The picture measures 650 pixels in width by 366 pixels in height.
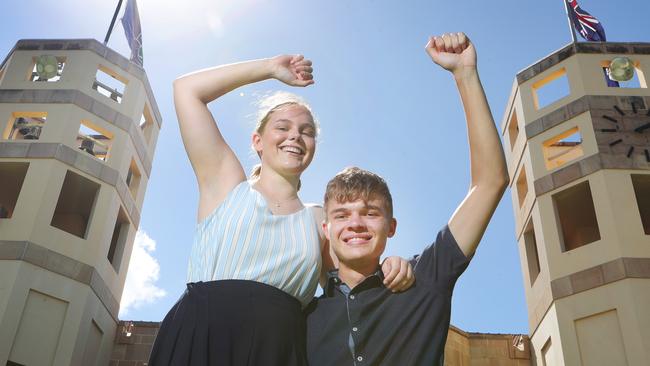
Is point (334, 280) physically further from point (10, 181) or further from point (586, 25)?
point (586, 25)

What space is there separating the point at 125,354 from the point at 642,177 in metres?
15.1

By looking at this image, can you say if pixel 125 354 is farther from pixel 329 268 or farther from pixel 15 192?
pixel 329 268

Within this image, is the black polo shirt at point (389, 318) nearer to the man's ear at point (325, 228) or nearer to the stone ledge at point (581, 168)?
the man's ear at point (325, 228)

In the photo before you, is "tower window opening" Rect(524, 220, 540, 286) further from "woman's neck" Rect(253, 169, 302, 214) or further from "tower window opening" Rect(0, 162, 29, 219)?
"woman's neck" Rect(253, 169, 302, 214)

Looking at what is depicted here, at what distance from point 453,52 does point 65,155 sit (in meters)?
16.4

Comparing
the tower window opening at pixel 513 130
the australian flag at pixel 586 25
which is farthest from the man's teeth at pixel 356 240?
the australian flag at pixel 586 25

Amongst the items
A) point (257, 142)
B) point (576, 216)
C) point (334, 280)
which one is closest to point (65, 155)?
point (576, 216)

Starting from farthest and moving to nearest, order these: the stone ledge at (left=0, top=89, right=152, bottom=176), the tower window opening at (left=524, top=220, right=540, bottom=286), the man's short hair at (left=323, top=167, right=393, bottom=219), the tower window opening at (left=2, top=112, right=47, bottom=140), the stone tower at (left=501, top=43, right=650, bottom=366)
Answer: the tower window opening at (left=524, top=220, right=540, bottom=286) → the stone ledge at (left=0, top=89, right=152, bottom=176) → the tower window opening at (left=2, top=112, right=47, bottom=140) → the stone tower at (left=501, top=43, right=650, bottom=366) → the man's short hair at (left=323, top=167, right=393, bottom=219)

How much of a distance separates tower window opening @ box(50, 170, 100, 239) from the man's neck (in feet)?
52.4

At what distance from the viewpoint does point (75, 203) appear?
755 inches

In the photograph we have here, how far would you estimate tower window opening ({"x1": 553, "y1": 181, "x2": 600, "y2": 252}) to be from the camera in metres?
17.5

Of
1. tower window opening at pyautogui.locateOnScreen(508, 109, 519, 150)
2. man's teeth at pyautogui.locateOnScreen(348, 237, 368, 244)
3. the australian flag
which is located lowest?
man's teeth at pyautogui.locateOnScreen(348, 237, 368, 244)

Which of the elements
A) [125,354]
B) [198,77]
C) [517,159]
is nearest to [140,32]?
[125,354]

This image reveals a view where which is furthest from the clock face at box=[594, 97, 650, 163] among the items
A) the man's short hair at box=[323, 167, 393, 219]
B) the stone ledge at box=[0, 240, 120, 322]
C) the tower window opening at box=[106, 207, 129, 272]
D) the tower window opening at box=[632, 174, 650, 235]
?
the man's short hair at box=[323, 167, 393, 219]
